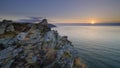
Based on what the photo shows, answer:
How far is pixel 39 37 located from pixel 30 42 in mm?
2559

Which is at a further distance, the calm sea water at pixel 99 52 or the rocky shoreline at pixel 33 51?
the calm sea water at pixel 99 52

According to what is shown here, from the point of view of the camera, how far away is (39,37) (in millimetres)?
25172

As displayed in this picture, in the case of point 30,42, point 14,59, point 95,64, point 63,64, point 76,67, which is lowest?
point 95,64

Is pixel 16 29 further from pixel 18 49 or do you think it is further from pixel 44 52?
pixel 44 52

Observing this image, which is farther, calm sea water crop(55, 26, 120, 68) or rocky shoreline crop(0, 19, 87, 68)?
calm sea water crop(55, 26, 120, 68)

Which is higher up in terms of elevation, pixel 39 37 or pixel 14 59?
pixel 39 37

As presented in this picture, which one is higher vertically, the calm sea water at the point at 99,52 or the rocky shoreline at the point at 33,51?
the rocky shoreline at the point at 33,51

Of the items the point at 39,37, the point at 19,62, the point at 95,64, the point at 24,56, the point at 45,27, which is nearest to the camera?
the point at 19,62

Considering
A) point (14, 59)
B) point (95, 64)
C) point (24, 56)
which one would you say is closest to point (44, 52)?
point (24, 56)

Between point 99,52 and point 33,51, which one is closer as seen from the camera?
point 33,51

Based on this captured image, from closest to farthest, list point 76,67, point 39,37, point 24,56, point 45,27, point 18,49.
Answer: point 24,56, point 18,49, point 76,67, point 39,37, point 45,27

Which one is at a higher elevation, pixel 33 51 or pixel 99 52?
pixel 33 51

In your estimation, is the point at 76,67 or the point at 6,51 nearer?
the point at 6,51

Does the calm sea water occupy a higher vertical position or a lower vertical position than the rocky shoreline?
lower
